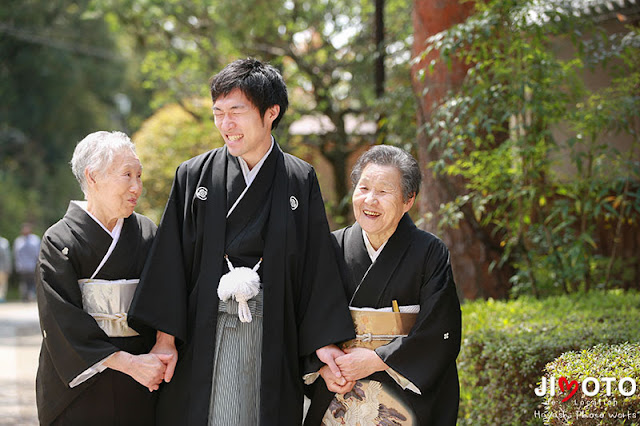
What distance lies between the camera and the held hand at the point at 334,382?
3371mm

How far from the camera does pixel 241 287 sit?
3.29m

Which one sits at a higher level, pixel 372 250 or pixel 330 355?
pixel 372 250

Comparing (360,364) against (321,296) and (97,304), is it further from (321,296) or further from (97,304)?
(97,304)

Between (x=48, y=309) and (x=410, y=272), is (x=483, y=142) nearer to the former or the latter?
(x=410, y=272)

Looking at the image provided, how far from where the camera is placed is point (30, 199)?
86.7 feet

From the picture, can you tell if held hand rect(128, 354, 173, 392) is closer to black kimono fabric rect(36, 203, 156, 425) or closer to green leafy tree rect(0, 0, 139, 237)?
black kimono fabric rect(36, 203, 156, 425)

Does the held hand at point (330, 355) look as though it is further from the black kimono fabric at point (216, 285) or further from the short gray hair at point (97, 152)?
the short gray hair at point (97, 152)

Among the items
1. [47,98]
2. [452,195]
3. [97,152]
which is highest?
[47,98]

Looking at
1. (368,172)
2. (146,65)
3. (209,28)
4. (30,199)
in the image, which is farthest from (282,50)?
(30,199)

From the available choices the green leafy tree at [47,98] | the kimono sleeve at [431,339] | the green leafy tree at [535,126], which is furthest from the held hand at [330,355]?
the green leafy tree at [47,98]

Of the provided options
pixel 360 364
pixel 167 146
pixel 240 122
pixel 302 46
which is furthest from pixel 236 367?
pixel 167 146

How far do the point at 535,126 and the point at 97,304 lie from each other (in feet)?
11.7

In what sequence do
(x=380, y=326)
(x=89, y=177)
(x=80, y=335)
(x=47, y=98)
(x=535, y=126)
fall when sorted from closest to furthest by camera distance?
(x=80, y=335)
(x=380, y=326)
(x=89, y=177)
(x=535, y=126)
(x=47, y=98)

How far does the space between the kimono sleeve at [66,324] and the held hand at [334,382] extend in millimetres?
931
